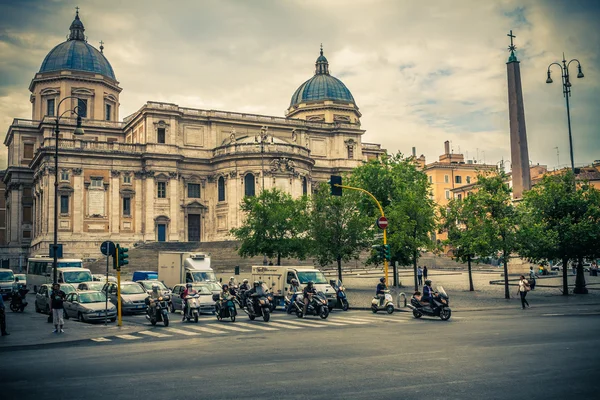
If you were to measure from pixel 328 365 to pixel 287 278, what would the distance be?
17.9 m

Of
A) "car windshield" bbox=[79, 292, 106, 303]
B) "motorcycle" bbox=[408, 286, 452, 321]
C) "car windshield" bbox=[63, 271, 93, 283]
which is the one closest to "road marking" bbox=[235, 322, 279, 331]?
"motorcycle" bbox=[408, 286, 452, 321]

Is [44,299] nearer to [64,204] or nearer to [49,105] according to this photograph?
[64,204]

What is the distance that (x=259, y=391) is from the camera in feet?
31.7

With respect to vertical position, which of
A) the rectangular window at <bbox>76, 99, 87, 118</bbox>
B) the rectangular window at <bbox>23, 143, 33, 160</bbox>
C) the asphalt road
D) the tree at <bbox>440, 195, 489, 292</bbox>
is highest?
the rectangular window at <bbox>76, 99, 87, 118</bbox>

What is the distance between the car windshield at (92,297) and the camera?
2509 cm

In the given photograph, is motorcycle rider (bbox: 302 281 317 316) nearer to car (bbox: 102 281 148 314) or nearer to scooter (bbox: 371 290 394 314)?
scooter (bbox: 371 290 394 314)

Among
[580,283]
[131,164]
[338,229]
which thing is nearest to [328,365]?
[580,283]

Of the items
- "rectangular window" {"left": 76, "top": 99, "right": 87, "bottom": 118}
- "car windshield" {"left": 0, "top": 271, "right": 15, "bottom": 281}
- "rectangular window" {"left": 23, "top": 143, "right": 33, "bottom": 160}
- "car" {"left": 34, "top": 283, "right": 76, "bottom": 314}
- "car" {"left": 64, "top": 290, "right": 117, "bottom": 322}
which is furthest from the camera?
"rectangular window" {"left": 23, "top": 143, "right": 33, "bottom": 160}

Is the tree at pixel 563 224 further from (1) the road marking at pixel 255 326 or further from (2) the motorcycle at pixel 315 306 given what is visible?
(1) the road marking at pixel 255 326

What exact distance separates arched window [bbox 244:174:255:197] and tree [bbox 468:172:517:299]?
123ft

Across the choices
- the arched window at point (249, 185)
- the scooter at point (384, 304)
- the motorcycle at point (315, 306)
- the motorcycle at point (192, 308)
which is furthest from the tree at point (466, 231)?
the arched window at point (249, 185)

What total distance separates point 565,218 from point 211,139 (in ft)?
159

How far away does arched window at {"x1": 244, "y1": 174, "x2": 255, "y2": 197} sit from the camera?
68875 millimetres

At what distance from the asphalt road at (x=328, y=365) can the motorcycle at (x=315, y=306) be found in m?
5.19
